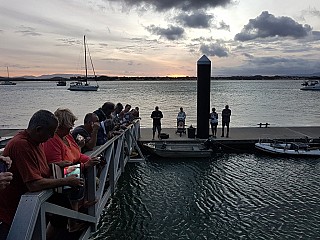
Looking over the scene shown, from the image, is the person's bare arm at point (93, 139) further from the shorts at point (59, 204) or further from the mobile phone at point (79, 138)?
the shorts at point (59, 204)

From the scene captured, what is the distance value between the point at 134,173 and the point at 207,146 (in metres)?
3.63

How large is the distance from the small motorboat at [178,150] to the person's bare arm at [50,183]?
33.2 feet

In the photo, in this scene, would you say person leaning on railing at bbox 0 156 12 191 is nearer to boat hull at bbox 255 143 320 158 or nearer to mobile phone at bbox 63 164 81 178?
mobile phone at bbox 63 164 81 178

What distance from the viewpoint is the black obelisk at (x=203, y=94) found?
14695 millimetres

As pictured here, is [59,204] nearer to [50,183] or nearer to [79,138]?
[50,183]

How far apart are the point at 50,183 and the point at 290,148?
1241 cm

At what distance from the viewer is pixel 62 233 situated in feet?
13.5

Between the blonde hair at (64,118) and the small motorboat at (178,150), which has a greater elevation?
the blonde hair at (64,118)

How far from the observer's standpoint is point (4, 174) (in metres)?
2.30

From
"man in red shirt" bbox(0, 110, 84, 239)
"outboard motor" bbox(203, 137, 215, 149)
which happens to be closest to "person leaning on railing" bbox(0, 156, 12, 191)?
"man in red shirt" bbox(0, 110, 84, 239)

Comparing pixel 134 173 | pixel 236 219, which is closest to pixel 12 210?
Answer: pixel 236 219

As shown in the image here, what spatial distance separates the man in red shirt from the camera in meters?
2.59

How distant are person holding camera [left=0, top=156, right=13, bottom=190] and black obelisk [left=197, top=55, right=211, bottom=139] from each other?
12.7 m

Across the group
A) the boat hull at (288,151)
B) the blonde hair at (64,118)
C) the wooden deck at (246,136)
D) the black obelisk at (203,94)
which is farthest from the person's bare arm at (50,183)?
the black obelisk at (203,94)
